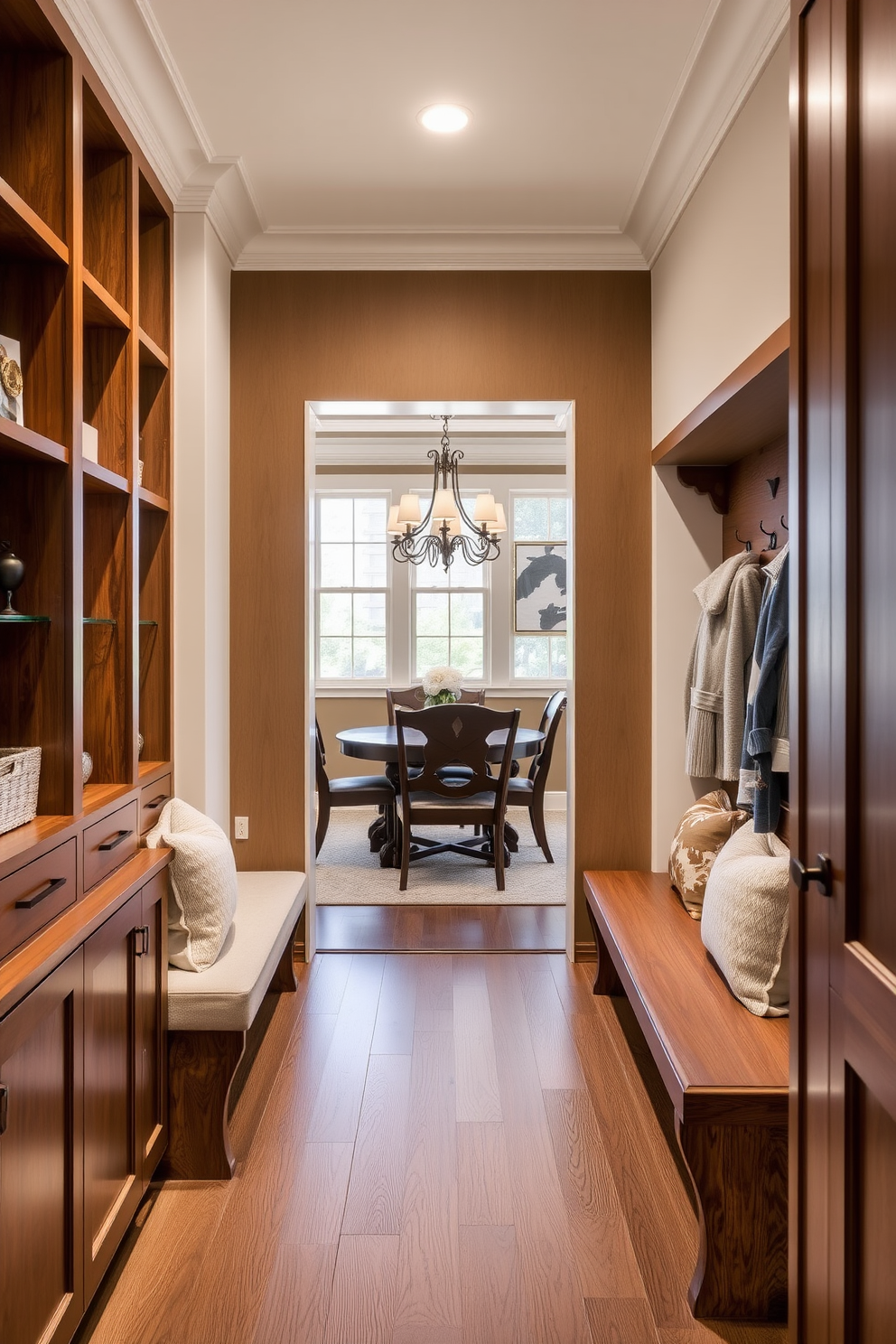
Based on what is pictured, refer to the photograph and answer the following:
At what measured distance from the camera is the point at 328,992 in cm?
328

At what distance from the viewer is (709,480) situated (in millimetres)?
3371

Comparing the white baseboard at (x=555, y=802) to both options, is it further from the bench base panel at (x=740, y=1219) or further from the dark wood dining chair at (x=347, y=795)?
the bench base panel at (x=740, y=1219)

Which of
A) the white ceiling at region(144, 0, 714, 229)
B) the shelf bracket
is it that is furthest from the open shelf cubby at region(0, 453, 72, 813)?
the shelf bracket

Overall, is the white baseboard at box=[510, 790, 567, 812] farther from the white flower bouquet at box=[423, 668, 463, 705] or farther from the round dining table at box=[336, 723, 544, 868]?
the white flower bouquet at box=[423, 668, 463, 705]

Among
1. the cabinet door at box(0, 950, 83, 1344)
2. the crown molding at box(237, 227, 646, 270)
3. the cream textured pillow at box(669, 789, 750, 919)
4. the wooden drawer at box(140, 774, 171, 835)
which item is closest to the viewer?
the cabinet door at box(0, 950, 83, 1344)

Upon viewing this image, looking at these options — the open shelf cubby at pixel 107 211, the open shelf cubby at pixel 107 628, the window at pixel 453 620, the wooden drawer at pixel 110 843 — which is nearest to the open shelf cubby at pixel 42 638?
the wooden drawer at pixel 110 843

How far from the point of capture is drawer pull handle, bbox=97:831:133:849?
2.05 metres

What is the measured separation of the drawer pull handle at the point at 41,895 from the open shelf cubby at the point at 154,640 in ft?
3.37

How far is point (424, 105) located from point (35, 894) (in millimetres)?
2316

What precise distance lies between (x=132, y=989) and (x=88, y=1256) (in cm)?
49

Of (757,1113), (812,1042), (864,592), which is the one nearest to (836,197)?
(864,592)

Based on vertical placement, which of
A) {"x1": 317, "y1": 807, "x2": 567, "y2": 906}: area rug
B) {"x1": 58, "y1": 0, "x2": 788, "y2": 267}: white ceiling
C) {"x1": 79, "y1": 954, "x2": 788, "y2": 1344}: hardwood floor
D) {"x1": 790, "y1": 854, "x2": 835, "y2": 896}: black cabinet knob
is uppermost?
{"x1": 58, "y1": 0, "x2": 788, "y2": 267}: white ceiling

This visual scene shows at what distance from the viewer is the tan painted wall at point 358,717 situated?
22.5 feet

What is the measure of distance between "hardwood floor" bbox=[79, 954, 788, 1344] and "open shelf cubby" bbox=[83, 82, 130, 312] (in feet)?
7.34
